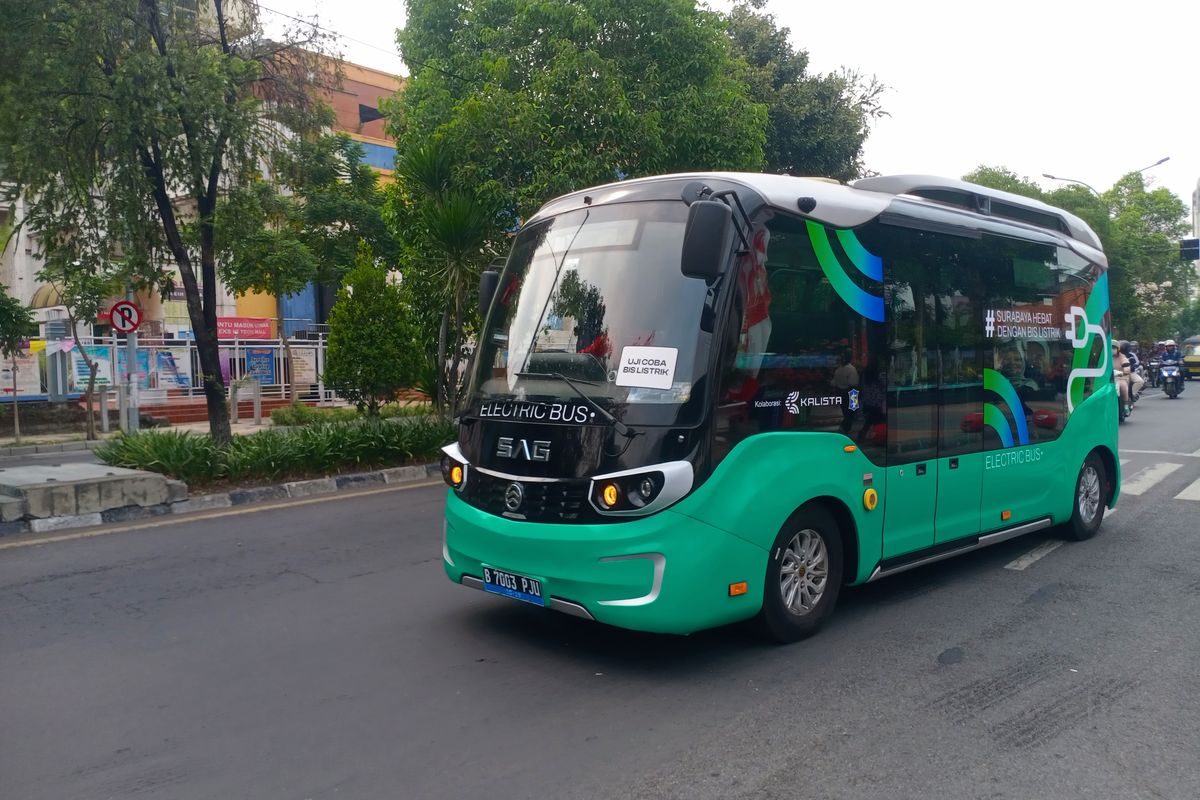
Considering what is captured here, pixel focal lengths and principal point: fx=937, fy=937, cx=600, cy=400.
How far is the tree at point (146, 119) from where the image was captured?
10.8m

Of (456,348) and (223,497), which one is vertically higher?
(456,348)

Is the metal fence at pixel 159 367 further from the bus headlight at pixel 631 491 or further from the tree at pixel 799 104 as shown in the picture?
the bus headlight at pixel 631 491

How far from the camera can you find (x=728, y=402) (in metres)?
5.01

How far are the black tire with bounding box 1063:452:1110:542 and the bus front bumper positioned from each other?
4.42 meters

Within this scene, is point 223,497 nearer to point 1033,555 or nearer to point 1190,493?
point 1033,555

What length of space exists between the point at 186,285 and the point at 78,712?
358 inches

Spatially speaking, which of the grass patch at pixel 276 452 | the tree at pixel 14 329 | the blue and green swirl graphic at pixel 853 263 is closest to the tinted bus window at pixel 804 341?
the blue and green swirl graphic at pixel 853 263

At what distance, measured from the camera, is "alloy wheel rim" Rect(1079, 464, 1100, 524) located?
8.23 metres

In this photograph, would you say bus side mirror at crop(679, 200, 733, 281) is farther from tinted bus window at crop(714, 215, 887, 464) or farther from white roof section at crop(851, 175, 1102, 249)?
white roof section at crop(851, 175, 1102, 249)

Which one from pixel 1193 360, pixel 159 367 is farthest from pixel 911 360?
pixel 1193 360

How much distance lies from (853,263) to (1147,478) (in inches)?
327

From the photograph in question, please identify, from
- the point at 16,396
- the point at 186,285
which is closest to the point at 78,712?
the point at 186,285

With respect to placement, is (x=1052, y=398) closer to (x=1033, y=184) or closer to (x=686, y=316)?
(x=686, y=316)

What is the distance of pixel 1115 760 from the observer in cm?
397
